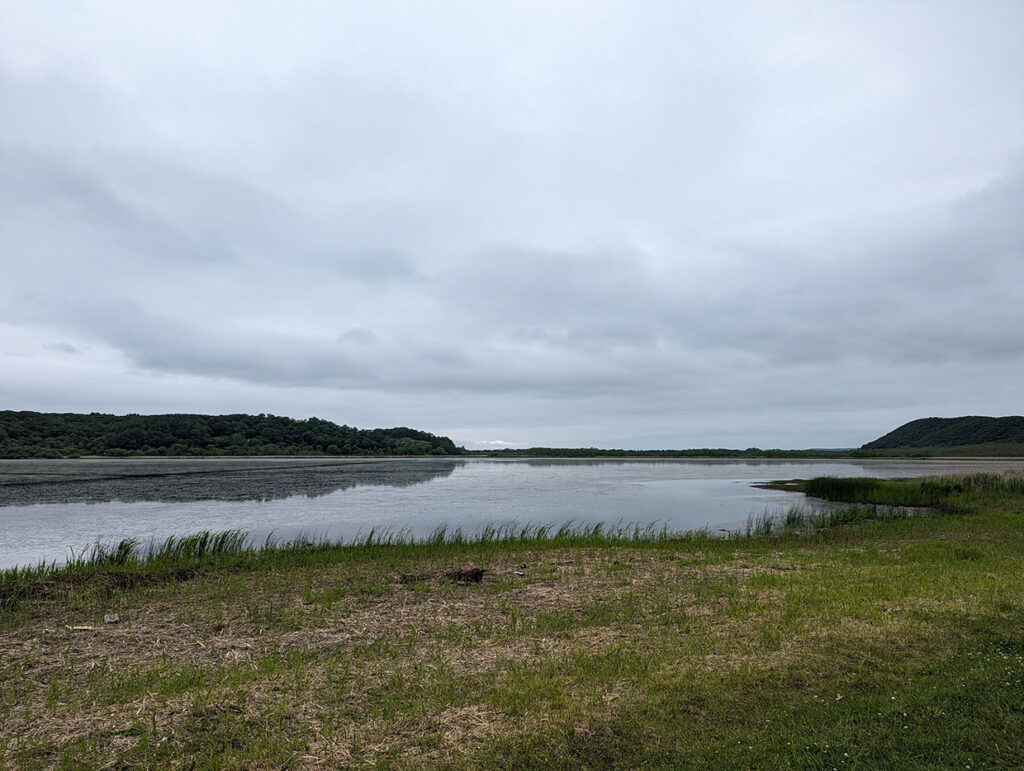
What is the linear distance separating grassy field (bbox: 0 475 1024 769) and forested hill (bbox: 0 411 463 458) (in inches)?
4763

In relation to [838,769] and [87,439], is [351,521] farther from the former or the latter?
[87,439]

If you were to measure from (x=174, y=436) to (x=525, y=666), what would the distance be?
13332 cm

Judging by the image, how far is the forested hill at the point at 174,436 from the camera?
357 ft

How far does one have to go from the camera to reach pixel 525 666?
6828mm

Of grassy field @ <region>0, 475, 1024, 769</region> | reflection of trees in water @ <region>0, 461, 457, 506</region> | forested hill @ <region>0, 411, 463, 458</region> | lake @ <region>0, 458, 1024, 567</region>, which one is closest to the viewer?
grassy field @ <region>0, 475, 1024, 769</region>

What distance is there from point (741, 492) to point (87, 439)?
12579 centimetres

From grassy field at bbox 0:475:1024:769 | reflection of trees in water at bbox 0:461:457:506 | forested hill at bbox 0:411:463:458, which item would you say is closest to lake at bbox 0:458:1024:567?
reflection of trees in water at bbox 0:461:457:506

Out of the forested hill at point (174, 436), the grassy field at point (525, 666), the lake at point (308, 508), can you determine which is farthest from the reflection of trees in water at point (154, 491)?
the forested hill at point (174, 436)

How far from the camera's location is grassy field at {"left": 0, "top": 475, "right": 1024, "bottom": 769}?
4.92 metres

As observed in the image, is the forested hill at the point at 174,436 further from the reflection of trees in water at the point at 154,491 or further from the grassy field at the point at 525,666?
the grassy field at the point at 525,666

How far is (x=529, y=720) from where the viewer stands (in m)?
5.41

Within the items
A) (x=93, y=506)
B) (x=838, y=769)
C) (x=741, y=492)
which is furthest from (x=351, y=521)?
(x=741, y=492)

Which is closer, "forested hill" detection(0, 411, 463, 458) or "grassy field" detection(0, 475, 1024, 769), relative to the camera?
"grassy field" detection(0, 475, 1024, 769)

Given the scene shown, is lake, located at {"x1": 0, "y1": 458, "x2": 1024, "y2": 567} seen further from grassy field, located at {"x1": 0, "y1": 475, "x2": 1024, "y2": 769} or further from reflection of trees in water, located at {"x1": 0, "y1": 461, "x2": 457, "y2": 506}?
grassy field, located at {"x1": 0, "y1": 475, "x2": 1024, "y2": 769}
